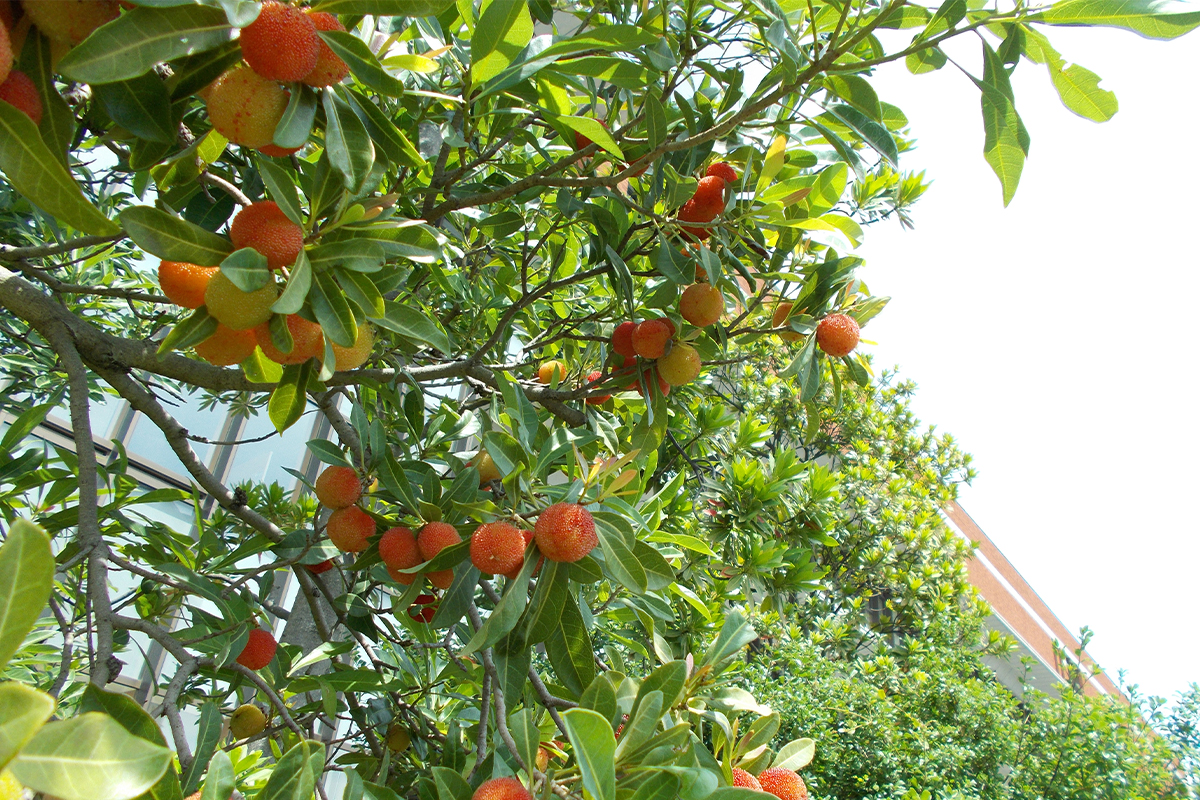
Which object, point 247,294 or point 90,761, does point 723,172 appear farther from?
point 90,761

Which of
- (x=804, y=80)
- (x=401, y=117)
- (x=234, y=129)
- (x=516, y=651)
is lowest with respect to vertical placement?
(x=516, y=651)

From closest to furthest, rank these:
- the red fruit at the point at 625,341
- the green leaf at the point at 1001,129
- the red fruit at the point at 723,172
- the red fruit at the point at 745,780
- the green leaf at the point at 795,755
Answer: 1. the green leaf at the point at 1001,129
2. the red fruit at the point at 745,780
3. the green leaf at the point at 795,755
4. the red fruit at the point at 723,172
5. the red fruit at the point at 625,341

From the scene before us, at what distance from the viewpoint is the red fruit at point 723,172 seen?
1.65 meters

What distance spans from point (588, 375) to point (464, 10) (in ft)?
3.62

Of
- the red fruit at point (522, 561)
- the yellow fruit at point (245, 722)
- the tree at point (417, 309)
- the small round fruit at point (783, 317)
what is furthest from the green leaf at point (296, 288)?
the yellow fruit at point (245, 722)

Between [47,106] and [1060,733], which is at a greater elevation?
[47,106]

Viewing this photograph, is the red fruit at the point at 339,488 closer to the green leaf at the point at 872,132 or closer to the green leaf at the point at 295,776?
the green leaf at the point at 295,776

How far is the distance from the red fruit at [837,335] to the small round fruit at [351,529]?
1050mm

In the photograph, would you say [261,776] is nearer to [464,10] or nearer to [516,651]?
[516,651]

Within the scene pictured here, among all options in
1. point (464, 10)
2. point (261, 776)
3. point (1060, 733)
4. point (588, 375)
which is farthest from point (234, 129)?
point (1060, 733)

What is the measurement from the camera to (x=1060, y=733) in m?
3.95

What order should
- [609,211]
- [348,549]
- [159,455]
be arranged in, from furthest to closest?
[159,455] < [609,211] < [348,549]

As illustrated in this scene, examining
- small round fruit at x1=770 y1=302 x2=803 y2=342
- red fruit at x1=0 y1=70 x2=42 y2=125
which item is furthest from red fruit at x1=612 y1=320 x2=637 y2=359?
red fruit at x1=0 y1=70 x2=42 y2=125

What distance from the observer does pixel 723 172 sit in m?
1.66
